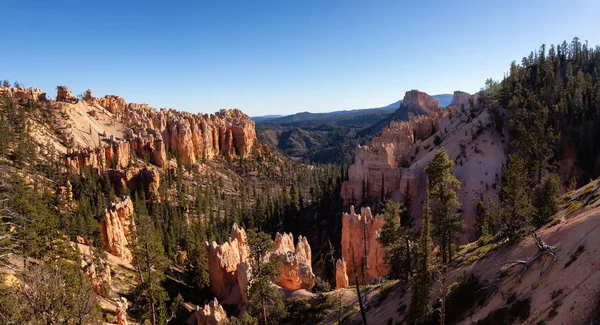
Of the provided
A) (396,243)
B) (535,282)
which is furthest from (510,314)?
(396,243)

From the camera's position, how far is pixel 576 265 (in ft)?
A: 45.0

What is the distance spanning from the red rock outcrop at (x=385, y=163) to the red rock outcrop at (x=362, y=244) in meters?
14.7

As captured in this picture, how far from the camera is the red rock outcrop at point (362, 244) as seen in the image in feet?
135

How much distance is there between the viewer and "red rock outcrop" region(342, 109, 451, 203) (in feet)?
199

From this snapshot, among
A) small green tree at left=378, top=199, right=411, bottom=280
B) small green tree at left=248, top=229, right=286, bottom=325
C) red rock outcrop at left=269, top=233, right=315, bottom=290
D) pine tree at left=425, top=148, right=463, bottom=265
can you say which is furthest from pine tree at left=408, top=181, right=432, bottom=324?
red rock outcrop at left=269, top=233, right=315, bottom=290

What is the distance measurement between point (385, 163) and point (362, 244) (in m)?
23.0

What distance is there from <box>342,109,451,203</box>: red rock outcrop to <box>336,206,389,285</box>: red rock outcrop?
580 inches

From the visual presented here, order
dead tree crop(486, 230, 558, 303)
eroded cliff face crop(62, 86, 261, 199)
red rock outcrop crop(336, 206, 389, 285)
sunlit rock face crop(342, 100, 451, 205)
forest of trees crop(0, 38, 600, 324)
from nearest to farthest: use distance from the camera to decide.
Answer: dead tree crop(486, 230, 558, 303) < forest of trees crop(0, 38, 600, 324) < red rock outcrop crop(336, 206, 389, 285) < sunlit rock face crop(342, 100, 451, 205) < eroded cliff face crop(62, 86, 261, 199)

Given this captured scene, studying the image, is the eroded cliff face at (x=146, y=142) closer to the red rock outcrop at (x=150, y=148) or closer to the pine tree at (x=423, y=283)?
the red rock outcrop at (x=150, y=148)

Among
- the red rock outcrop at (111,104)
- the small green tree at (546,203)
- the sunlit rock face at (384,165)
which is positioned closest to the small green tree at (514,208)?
the small green tree at (546,203)

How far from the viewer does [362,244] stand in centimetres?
4259

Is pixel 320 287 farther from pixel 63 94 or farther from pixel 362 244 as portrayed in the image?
pixel 63 94

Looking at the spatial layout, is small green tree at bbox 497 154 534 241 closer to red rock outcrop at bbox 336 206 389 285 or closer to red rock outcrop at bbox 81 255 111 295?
red rock outcrop at bbox 336 206 389 285

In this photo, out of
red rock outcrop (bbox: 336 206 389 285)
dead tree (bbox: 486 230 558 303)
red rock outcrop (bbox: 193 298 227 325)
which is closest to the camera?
dead tree (bbox: 486 230 558 303)
